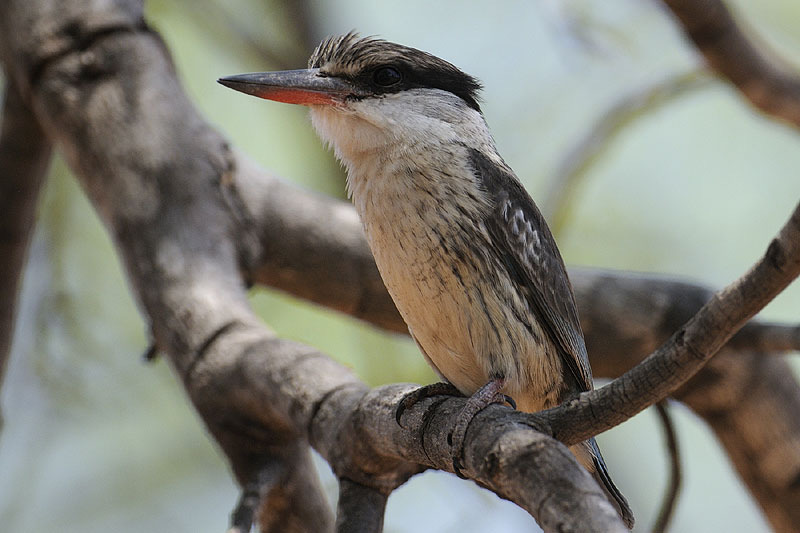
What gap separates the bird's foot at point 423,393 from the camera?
2037mm

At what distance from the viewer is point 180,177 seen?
3049mm

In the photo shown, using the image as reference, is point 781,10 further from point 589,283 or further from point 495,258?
point 495,258

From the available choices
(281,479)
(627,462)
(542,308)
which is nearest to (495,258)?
(542,308)

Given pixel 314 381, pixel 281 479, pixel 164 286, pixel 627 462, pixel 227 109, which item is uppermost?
pixel 314 381

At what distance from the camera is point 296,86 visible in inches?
93.5

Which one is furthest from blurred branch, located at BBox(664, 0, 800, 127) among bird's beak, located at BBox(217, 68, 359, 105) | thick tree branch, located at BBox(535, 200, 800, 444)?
thick tree branch, located at BBox(535, 200, 800, 444)

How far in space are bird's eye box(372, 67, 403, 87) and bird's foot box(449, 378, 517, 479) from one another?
34.0 inches

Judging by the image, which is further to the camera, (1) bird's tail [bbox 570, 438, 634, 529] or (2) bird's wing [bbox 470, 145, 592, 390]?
(2) bird's wing [bbox 470, 145, 592, 390]

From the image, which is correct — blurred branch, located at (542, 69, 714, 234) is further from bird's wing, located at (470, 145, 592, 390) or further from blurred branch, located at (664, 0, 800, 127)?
bird's wing, located at (470, 145, 592, 390)

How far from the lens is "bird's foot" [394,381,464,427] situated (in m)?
2.04

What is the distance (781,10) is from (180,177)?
485 cm

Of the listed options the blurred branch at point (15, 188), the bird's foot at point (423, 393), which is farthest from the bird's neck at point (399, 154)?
the blurred branch at point (15, 188)

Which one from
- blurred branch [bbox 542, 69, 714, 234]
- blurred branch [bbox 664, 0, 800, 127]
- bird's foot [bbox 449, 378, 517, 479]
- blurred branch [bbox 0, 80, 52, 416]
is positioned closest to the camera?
bird's foot [bbox 449, 378, 517, 479]

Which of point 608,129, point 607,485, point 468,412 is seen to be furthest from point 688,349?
point 608,129
